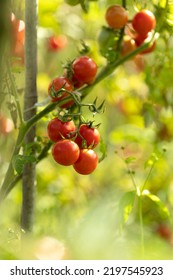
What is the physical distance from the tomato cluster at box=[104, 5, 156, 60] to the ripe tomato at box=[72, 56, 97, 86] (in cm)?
20

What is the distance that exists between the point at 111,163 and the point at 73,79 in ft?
5.62

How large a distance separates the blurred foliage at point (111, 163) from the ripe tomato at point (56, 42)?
0.05m

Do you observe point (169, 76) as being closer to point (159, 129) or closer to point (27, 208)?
point (159, 129)

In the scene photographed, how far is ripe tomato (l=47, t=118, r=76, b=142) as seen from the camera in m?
1.34

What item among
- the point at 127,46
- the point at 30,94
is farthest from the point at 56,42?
the point at 30,94

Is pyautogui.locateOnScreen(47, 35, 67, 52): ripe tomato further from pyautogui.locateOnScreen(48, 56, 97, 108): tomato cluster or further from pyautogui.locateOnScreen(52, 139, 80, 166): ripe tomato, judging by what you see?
pyautogui.locateOnScreen(52, 139, 80, 166): ripe tomato

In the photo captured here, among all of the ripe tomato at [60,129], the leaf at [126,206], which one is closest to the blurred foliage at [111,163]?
the leaf at [126,206]

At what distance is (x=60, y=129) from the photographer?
1348 millimetres

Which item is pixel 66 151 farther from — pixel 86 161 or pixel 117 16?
pixel 117 16

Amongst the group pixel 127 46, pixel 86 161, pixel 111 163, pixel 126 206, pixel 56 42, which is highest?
pixel 56 42

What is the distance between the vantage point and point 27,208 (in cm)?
155

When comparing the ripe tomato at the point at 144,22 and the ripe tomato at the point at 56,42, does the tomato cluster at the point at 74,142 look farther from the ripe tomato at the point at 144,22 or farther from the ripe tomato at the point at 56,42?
the ripe tomato at the point at 56,42

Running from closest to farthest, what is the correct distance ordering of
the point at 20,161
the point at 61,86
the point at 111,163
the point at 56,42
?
the point at 20,161
the point at 61,86
the point at 56,42
the point at 111,163
